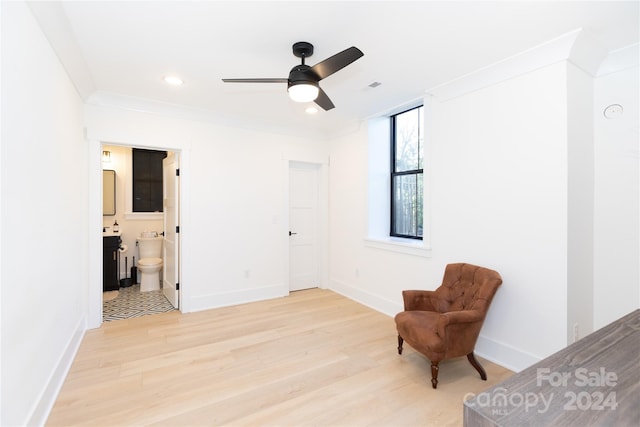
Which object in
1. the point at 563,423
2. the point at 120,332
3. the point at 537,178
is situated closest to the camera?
the point at 563,423

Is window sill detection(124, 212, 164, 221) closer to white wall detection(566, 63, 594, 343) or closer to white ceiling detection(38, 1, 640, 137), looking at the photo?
white ceiling detection(38, 1, 640, 137)

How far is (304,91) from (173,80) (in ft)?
5.34

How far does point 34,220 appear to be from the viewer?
6.19 ft

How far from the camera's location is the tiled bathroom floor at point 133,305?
3.86 metres

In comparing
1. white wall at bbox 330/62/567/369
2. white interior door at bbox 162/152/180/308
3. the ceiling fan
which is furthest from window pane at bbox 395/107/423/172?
white interior door at bbox 162/152/180/308

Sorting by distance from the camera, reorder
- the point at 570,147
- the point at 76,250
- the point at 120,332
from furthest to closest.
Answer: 1. the point at 120,332
2. the point at 76,250
3. the point at 570,147

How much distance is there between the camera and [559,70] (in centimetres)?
233

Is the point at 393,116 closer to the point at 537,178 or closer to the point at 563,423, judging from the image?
the point at 537,178

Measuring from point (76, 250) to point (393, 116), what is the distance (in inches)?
162

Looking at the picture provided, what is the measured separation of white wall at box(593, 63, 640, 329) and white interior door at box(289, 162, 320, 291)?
3.52m

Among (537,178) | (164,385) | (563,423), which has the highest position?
(537,178)

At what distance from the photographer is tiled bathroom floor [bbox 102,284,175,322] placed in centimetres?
386

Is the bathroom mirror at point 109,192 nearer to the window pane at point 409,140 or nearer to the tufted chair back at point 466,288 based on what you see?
the window pane at point 409,140

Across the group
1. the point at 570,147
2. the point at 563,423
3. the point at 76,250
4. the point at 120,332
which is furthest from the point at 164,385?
the point at 570,147
